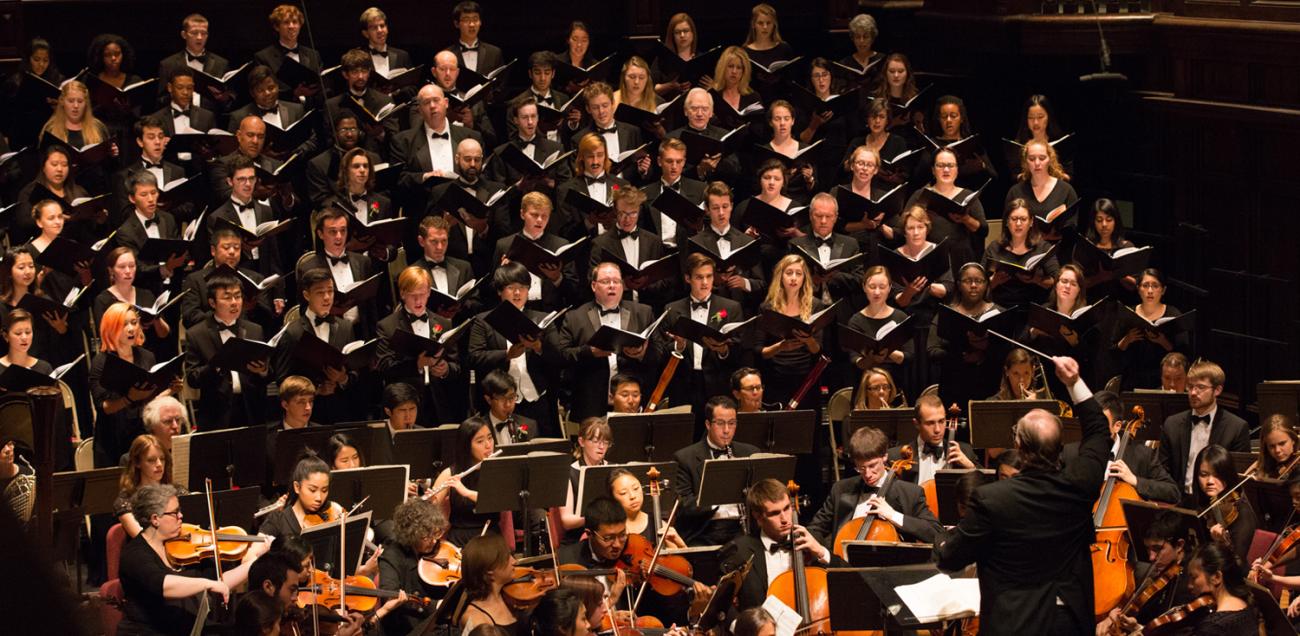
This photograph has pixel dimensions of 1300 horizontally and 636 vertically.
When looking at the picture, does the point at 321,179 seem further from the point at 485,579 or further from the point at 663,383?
the point at 485,579

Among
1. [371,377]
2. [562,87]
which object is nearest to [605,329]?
[371,377]

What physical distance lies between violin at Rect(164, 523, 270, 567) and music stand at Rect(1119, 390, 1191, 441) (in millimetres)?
3976

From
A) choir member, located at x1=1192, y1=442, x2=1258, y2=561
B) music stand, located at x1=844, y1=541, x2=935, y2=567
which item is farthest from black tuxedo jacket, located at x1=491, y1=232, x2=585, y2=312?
choir member, located at x1=1192, y1=442, x2=1258, y2=561

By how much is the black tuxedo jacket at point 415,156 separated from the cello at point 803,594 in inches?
145

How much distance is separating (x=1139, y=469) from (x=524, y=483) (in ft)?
8.74

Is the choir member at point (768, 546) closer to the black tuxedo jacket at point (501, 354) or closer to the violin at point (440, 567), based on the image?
the violin at point (440, 567)

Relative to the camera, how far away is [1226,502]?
19.7 ft

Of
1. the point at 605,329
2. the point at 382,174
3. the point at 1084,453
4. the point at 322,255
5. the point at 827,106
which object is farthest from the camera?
the point at 827,106

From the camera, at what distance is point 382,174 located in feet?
26.9

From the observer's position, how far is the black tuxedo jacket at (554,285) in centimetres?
757

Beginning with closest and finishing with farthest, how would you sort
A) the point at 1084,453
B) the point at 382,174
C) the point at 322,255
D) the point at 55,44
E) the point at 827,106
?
the point at 1084,453, the point at 322,255, the point at 382,174, the point at 827,106, the point at 55,44

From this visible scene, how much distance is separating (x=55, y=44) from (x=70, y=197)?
9.13 feet

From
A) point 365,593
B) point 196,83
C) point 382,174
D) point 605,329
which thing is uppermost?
point 196,83

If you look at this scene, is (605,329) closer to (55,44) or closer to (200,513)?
(200,513)
